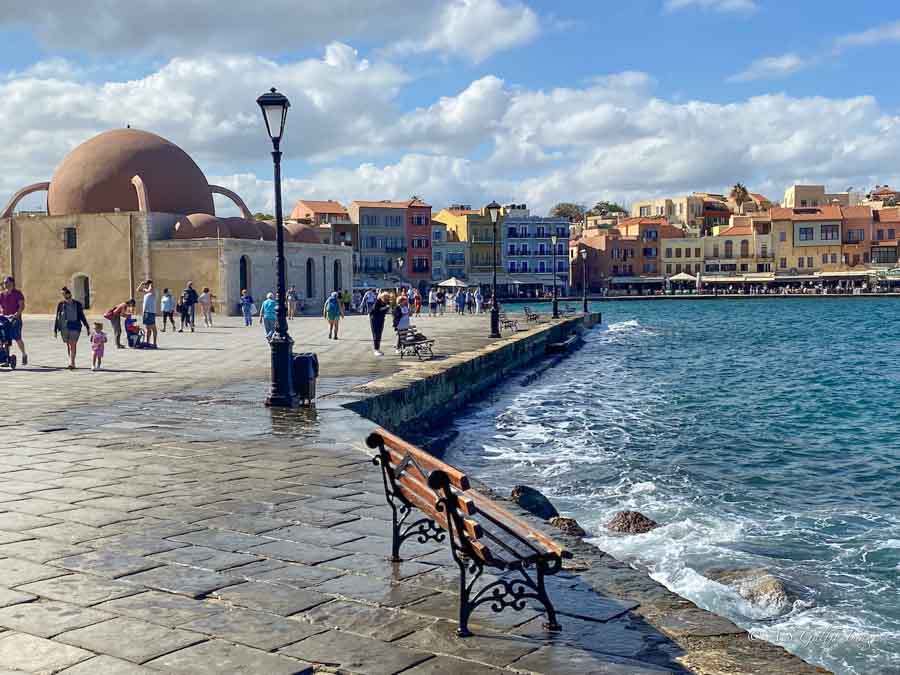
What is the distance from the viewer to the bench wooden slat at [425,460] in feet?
13.0

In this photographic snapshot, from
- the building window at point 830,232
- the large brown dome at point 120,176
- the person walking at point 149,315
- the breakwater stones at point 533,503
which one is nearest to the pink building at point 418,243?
the large brown dome at point 120,176

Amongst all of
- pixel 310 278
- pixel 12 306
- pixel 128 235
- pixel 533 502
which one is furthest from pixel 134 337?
pixel 310 278

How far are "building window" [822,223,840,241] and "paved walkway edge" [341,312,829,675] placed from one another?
65534 millimetres

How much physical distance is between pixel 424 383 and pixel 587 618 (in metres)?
9.80

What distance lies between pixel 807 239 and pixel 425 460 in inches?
3517

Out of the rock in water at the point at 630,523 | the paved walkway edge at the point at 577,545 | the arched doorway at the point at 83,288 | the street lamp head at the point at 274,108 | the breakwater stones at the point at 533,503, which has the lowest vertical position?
the rock in water at the point at 630,523

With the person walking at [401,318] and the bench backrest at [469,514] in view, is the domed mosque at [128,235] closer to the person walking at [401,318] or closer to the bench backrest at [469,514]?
the person walking at [401,318]

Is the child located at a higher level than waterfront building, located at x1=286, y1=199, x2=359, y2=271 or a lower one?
lower

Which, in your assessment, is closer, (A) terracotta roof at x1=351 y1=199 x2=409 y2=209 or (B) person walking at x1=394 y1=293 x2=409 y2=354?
(B) person walking at x1=394 y1=293 x2=409 y2=354

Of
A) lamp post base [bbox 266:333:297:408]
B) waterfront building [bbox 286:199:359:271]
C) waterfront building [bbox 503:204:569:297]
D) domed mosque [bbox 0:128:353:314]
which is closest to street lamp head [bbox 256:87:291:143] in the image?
lamp post base [bbox 266:333:297:408]

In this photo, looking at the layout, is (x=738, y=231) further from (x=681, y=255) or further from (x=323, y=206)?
(x=323, y=206)

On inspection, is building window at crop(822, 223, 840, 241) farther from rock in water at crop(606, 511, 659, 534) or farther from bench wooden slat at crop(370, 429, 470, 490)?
bench wooden slat at crop(370, 429, 470, 490)

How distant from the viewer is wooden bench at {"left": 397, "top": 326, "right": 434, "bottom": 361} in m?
18.3

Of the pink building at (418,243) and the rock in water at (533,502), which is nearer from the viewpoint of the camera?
the rock in water at (533,502)
